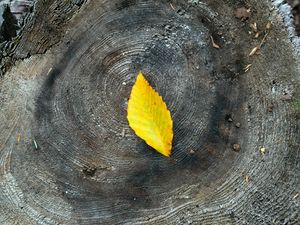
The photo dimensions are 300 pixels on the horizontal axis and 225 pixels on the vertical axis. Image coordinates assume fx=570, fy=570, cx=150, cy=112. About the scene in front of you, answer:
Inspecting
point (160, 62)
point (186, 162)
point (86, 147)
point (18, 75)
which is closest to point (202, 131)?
point (186, 162)

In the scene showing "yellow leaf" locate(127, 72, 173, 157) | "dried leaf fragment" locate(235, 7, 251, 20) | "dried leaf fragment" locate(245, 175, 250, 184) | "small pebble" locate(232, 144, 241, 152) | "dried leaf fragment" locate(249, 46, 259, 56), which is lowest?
"dried leaf fragment" locate(245, 175, 250, 184)

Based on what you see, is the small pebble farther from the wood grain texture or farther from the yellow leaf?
the yellow leaf

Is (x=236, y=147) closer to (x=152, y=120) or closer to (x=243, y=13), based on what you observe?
(x=152, y=120)

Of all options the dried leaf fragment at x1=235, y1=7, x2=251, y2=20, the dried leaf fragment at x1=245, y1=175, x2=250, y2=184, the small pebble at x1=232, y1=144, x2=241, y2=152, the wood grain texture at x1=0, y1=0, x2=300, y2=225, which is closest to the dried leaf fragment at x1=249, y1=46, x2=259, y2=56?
the wood grain texture at x1=0, y1=0, x2=300, y2=225

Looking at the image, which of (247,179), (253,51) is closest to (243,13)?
(253,51)

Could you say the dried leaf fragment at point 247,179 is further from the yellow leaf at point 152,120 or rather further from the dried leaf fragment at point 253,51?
the dried leaf fragment at point 253,51

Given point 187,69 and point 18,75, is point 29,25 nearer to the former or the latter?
point 18,75
